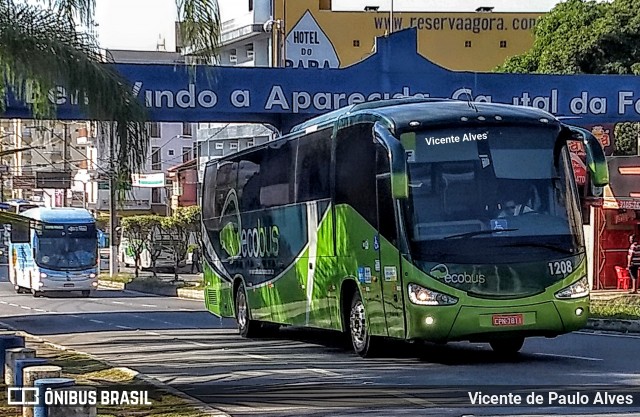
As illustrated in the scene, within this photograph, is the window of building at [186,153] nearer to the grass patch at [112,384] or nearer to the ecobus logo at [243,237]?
the ecobus logo at [243,237]

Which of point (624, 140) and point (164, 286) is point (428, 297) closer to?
point (164, 286)

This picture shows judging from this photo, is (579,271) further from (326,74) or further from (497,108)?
(326,74)

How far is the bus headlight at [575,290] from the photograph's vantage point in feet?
46.6

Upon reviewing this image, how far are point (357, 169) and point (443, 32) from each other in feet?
180

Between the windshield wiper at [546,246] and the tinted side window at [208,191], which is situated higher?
the tinted side window at [208,191]

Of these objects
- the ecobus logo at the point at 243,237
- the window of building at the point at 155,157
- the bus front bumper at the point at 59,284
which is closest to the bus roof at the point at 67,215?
the bus front bumper at the point at 59,284

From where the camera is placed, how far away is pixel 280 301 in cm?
1931

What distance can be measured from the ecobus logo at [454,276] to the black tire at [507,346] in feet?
6.13

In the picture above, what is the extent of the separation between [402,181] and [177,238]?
134 ft

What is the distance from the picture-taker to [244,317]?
71.0 ft

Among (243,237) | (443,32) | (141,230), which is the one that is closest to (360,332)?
(243,237)

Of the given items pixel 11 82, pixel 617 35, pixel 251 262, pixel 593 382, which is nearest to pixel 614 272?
pixel 617 35

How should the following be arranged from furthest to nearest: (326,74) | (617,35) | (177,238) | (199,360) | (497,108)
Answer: (177,238) < (617,35) < (326,74) < (199,360) < (497,108)

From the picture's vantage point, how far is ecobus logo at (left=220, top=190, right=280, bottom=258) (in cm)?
1970
